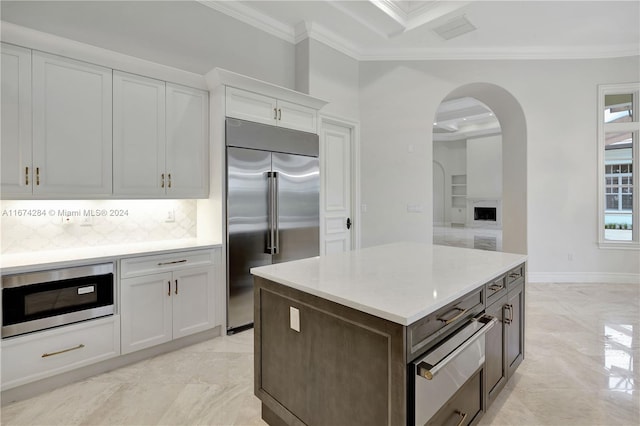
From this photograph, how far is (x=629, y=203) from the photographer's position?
503 centimetres

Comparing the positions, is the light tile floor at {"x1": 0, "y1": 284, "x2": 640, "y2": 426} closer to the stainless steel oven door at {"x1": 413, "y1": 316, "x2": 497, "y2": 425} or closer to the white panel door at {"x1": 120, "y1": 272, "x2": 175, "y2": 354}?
the white panel door at {"x1": 120, "y1": 272, "x2": 175, "y2": 354}

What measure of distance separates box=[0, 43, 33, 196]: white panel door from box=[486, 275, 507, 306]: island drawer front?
2.99m

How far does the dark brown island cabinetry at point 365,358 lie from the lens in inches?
47.0

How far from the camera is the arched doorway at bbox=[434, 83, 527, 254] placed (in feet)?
16.8

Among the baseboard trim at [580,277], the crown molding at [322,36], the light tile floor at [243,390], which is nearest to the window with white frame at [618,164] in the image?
the baseboard trim at [580,277]

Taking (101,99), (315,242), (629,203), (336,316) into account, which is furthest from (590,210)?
(101,99)

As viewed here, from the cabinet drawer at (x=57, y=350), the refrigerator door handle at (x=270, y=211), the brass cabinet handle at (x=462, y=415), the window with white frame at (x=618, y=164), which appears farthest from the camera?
the window with white frame at (x=618, y=164)

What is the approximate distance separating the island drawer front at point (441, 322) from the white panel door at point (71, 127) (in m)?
2.55

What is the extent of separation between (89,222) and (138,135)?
32.5 inches

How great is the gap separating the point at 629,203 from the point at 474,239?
4.36m

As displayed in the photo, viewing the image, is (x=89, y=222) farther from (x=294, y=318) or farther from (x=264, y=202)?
(x=294, y=318)

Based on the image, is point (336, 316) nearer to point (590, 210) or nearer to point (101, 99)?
point (101, 99)

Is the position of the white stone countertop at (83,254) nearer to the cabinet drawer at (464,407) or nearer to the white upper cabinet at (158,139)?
the white upper cabinet at (158,139)

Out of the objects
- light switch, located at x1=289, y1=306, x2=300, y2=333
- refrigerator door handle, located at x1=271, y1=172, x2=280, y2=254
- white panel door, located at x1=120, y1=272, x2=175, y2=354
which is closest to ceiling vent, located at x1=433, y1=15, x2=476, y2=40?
refrigerator door handle, located at x1=271, y1=172, x2=280, y2=254
